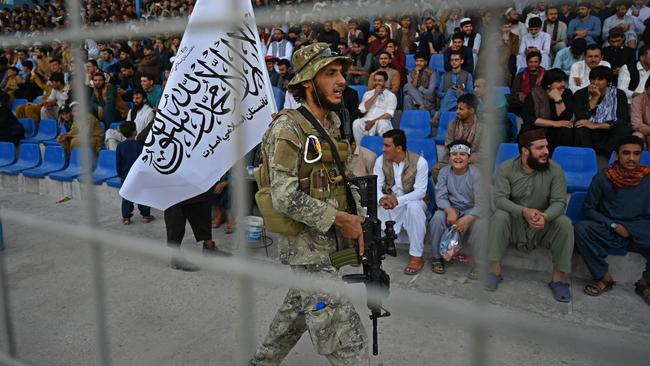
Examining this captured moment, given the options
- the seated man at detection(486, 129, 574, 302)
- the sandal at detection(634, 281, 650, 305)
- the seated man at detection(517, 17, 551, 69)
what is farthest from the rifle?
the seated man at detection(517, 17, 551, 69)

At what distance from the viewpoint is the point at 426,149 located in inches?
189

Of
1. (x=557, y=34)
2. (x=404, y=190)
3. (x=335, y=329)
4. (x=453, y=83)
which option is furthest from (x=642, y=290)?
(x=557, y=34)

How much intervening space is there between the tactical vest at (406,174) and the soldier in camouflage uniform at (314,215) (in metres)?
2.02

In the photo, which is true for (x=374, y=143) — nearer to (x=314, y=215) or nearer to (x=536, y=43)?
(x=536, y=43)

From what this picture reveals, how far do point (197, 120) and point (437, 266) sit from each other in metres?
2.22

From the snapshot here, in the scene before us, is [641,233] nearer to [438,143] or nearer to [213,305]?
[438,143]

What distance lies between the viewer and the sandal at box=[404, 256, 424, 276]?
3.78 metres

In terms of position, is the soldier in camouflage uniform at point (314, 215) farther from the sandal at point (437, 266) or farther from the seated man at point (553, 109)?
the seated man at point (553, 109)

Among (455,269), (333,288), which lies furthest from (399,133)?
(333,288)

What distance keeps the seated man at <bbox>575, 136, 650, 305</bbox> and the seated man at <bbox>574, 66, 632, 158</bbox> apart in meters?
0.87

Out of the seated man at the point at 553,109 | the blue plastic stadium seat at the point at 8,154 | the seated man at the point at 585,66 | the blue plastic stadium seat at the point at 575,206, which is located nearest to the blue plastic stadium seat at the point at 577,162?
the seated man at the point at 553,109

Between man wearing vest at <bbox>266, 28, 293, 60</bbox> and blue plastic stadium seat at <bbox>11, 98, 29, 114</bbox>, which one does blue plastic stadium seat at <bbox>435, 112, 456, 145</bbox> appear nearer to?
man wearing vest at <bbox>266, 28, 293, 60</bbox>

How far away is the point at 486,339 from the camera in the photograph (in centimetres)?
57

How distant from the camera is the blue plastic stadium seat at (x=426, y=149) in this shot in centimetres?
472
